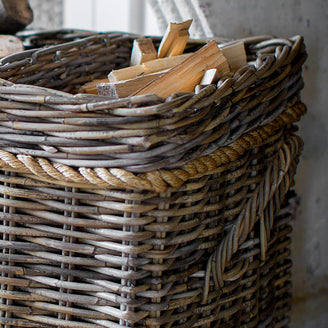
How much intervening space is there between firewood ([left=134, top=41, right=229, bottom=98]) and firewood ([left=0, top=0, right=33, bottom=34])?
49 centimetres

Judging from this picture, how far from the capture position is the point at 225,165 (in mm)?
633

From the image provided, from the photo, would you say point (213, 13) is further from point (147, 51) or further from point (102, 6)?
point (102, 6)

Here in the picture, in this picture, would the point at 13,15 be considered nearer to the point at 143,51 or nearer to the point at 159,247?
the point at 143,51

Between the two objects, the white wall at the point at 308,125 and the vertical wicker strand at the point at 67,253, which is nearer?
the vertical wicker strand at the point at 67,253

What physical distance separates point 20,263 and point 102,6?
1179 millimetres

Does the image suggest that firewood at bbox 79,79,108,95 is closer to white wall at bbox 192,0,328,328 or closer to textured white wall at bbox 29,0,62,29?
white wall at bbox 192,0,328,328

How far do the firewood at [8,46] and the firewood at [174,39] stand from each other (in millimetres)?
290

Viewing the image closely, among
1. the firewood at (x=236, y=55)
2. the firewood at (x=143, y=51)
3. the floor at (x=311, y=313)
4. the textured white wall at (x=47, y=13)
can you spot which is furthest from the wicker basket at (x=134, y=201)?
the textured white wall at (x=47, y=13)

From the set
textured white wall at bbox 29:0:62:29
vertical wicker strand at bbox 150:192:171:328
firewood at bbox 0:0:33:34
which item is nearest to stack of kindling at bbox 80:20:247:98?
vertical wicker strand at bbox 150:192:171:328

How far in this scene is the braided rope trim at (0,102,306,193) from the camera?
55cm

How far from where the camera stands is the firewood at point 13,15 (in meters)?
0.98

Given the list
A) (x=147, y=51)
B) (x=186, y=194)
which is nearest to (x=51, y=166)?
(x=186, y=194)

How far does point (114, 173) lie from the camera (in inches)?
21.6

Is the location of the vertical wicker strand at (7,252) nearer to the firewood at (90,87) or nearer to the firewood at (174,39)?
the firewood at (90,87)
